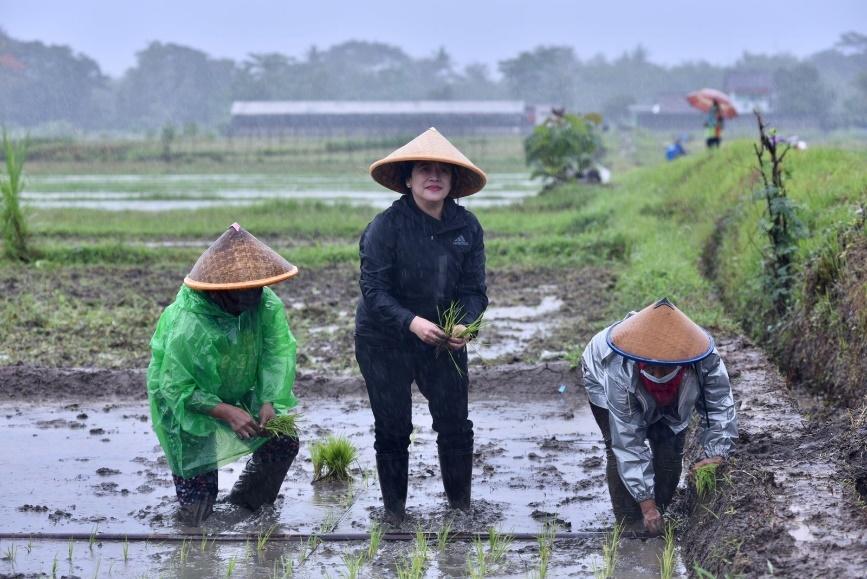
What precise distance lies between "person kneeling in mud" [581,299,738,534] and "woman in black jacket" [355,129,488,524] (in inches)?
24.8

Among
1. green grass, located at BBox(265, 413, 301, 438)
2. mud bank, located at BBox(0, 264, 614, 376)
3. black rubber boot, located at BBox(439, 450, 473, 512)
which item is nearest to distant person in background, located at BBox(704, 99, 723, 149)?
mud bank, located at BBox(0, 264, 614, 376)

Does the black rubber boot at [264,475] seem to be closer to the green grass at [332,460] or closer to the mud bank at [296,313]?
the green grass at [332,460]

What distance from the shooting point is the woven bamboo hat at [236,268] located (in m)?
4.79

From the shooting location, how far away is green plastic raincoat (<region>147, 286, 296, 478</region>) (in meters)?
4.89

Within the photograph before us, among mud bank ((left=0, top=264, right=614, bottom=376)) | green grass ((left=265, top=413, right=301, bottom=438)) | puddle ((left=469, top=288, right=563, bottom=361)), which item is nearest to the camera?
green grass ((left=265, top=413, right=301, bottom=438))

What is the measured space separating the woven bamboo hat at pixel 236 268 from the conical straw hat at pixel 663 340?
57.0 inches

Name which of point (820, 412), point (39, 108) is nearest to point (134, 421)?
point (820, 412)

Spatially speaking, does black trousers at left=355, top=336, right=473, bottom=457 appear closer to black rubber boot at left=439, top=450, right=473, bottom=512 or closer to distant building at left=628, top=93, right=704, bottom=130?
black rubber boot at left=439, top=450, right=473, bottom=512

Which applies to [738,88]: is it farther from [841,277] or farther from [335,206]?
[841,277]

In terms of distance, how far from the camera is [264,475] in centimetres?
520

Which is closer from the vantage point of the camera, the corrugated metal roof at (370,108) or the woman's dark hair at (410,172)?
the woman's dark hair at (410,172)

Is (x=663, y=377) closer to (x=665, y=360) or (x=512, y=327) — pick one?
(x=665, y=360)

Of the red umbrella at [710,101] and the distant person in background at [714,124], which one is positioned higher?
the red umbrella at [710,101]

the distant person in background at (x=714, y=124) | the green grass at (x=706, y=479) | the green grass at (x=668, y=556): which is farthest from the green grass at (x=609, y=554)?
the distant person in background at (x=714, y=124)
